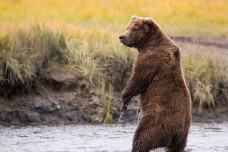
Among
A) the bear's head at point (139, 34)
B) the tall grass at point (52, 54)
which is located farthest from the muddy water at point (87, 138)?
the bear's head at point (139, 34)

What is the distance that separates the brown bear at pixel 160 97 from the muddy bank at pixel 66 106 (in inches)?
156

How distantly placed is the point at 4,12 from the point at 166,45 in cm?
1163

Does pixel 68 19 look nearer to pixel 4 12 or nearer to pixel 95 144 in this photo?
pixel 4 12

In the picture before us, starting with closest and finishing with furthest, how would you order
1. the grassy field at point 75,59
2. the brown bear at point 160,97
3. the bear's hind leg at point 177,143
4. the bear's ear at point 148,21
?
the brown bear at point 160,97, the bear's hind leg at point 177,143, the bear's ear at point 148,21, the grassy field at point 75,59

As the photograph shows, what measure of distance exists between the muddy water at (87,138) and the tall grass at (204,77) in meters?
0.65

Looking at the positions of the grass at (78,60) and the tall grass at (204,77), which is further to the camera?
the tall grass at (204,77)

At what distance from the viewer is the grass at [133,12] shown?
2067cm

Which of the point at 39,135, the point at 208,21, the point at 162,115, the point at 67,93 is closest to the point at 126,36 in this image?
the point at 162,115

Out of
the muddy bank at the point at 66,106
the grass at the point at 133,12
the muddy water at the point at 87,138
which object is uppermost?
the grass at the point at 133,12

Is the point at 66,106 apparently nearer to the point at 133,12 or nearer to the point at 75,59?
the point at 75,59

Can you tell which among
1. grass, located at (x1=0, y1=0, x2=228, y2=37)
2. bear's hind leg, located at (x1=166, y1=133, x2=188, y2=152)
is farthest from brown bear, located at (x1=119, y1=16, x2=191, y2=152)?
grass, located at (x1=0, y1=0, x2=228, y2=37)

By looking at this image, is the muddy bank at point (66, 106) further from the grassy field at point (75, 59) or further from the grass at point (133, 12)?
A: the grass at point (133, 12)

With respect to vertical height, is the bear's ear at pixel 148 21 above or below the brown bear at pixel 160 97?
above

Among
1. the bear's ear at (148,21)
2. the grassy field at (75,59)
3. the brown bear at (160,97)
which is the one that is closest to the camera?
the brown bear at (160,97)
